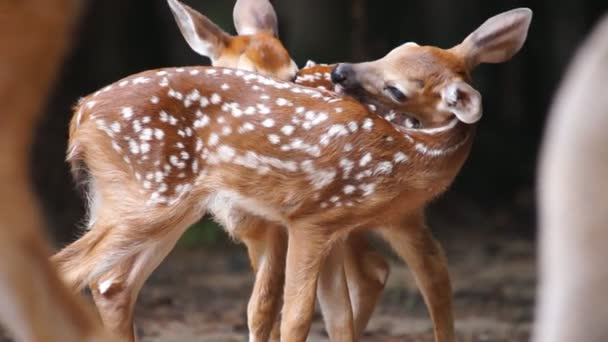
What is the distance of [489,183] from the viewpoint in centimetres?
1184

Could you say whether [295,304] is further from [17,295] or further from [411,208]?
[17,295]

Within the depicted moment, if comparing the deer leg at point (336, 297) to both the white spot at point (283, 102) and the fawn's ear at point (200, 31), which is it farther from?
the fawn's ear at point (200, 31)

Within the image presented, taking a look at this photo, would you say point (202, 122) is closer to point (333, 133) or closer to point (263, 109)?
point (263, 109)

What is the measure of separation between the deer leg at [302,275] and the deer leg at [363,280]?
762 mm

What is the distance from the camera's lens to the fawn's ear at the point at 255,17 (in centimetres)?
668

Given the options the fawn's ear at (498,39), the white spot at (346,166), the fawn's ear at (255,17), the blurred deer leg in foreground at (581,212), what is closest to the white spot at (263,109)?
the white spot at (346,166)

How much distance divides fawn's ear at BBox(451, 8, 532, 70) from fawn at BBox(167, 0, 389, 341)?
44cm

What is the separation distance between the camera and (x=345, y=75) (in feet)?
18.0

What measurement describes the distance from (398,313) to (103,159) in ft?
10.0

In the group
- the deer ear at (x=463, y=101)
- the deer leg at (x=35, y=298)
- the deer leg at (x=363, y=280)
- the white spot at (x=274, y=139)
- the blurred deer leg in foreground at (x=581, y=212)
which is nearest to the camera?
the blurred deer leg in foreground at (x=581, y=212)

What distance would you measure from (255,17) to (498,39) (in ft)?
4.89

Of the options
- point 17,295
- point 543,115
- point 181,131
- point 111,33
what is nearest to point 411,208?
point 181,131

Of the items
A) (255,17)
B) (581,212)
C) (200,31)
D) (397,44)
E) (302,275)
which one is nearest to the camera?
(581,212)

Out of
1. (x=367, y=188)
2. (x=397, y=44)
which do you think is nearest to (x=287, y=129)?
(x=367, y=188)
